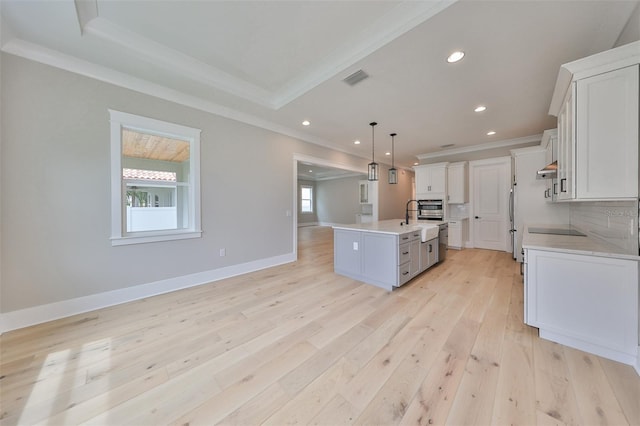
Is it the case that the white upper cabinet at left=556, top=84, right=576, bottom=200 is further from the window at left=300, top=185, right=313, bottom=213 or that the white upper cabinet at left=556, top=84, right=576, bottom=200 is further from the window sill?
the window at left=300, top=185, right=313, bottom=213

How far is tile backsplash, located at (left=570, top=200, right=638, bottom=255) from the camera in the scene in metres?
1.73

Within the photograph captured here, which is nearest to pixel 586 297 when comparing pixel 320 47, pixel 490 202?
pixel 320 47

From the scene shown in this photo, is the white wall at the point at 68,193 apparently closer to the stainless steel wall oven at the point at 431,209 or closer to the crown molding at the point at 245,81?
the crown molding at the point at 245,81

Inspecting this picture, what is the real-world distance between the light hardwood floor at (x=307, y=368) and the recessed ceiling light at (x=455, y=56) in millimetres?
2807

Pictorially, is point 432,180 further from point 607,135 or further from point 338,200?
point 338,200

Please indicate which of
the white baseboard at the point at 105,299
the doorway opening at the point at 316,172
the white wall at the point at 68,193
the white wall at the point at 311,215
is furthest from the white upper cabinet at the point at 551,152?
the white wall at the point at 311,215

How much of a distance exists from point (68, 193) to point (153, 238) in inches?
37.6

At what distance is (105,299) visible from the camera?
2678 mm

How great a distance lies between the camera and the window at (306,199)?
A: 1177 centimetres

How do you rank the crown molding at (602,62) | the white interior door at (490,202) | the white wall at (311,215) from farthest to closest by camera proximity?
the white wall at (311,215) < the white interior door at (490,202) < the crown molding at (602,62)

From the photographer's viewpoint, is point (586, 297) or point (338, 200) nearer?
point (586, 297)

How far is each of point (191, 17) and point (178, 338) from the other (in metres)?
3.03

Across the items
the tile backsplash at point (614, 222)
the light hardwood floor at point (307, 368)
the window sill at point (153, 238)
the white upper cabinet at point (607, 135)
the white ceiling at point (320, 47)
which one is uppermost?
the white ceiling at point (320, 47)

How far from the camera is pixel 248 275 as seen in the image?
12.6 feet
